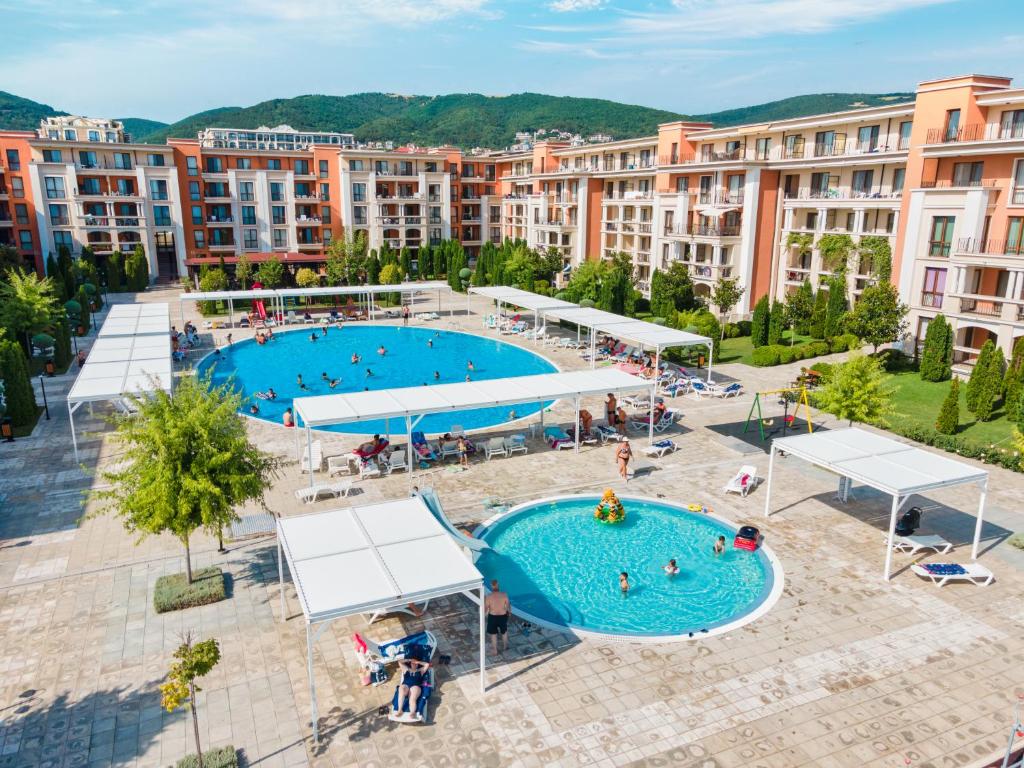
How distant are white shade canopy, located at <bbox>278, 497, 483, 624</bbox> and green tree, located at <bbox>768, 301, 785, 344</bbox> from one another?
3048 cm

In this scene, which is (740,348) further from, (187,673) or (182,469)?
(187,673)

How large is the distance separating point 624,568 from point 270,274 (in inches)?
1962

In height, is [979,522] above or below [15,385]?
below

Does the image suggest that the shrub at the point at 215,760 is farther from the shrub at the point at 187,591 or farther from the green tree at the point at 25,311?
the green tree at the point at 25,311

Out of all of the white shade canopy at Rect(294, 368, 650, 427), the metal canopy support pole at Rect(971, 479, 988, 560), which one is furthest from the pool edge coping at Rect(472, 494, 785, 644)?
the white shade canopy at Rect(294, 368, 650, 427)

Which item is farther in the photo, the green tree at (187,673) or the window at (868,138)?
the window at (868,138)

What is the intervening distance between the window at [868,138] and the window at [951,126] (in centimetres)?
707

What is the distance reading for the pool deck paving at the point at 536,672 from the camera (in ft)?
38.2

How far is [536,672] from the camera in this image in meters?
13.6

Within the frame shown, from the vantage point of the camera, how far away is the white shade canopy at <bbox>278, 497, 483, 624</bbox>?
40.4 ft

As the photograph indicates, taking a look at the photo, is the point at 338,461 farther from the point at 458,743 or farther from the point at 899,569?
the point at 899,569

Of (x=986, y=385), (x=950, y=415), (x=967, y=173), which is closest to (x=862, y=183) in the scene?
(x=967, y=173)

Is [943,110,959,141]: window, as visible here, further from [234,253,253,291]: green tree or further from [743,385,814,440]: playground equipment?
[234,253,253,291]: green tree

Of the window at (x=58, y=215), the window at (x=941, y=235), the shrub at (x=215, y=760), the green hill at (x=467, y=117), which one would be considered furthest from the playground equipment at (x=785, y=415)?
the green hill at (x=467, y=117)
